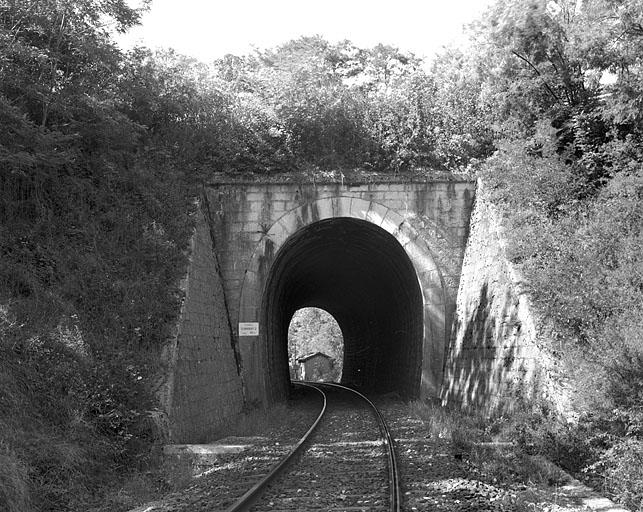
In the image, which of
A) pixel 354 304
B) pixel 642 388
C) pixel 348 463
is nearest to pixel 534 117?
pixel 642 388

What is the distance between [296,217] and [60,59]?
6604 mm

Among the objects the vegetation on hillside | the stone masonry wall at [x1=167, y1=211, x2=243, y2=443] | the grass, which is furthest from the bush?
the grass

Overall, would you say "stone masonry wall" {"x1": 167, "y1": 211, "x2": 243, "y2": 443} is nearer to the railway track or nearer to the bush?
the railway track

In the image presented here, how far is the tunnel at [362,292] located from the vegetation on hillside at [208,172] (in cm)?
239

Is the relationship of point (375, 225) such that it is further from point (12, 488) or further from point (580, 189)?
point (12, 488)

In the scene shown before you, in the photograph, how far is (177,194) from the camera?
1467 centimetres

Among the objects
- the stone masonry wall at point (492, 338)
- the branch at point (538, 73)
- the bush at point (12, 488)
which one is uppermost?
the branch at point (538, 73)

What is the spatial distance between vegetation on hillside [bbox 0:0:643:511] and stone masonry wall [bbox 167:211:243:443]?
0.55 meters

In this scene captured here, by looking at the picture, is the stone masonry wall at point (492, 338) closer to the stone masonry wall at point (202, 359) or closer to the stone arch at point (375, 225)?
the stone arch at point (375, 225)

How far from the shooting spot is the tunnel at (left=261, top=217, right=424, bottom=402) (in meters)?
17.7

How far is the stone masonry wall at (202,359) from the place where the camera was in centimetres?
1096

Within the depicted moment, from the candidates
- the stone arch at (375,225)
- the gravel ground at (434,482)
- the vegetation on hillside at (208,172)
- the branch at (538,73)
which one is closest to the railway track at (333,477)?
the gravel ground at (434,482)

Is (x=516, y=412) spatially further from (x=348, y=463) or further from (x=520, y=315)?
(x=348, y=463)

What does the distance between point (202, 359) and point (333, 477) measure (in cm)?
568
